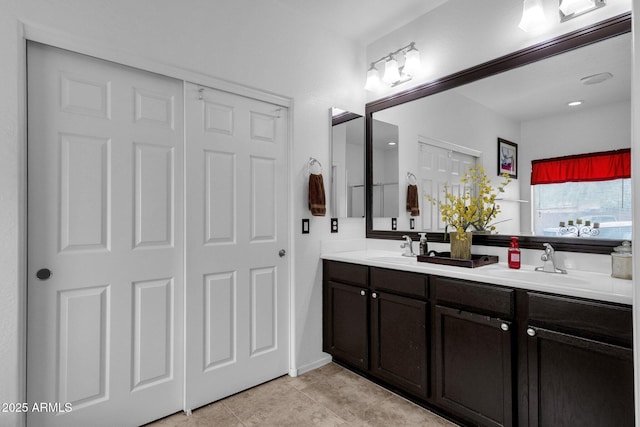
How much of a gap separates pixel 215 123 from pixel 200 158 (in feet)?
0.83

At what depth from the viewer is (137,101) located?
187cm

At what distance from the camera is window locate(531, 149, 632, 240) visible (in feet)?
5.58

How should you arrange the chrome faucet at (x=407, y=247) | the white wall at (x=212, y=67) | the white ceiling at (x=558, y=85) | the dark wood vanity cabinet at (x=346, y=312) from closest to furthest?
the white wall at (x=212, y=67)
the white ceiling at (x=558, y=85)
the dark wood vanity cabinet at (x=346, y=312)
the chrome faucet at (x=407, y=247)

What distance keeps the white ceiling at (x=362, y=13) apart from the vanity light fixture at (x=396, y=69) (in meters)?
0.21

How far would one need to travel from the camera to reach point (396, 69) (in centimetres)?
263

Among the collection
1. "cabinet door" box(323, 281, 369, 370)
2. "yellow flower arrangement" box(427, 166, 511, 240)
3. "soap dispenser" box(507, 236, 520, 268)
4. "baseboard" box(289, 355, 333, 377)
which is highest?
"yellow flower arrangement" box(427, 166, 511, 240)

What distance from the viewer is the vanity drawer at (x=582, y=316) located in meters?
1.30

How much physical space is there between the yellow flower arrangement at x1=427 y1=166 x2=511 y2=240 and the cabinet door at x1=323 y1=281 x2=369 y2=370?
2.57ft

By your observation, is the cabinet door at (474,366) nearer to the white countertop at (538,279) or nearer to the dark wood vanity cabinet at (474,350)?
the dark wood vanity cabinet at (474,350)

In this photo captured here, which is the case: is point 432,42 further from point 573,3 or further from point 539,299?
point 539,299

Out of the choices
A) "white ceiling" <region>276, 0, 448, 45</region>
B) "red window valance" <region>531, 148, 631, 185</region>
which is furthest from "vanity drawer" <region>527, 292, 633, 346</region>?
"white ceiling" <region>276, 0, 448, 45</region>

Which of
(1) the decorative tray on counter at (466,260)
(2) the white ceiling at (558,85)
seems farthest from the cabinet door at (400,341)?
(2) the white ceiling at (558,85)

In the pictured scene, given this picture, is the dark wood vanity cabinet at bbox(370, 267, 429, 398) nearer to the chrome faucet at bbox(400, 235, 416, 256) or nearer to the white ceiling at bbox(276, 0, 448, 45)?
the chrome faucet at bbox(400, 235, 416, 256)

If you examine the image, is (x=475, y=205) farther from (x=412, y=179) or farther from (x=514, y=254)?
(x=412, y=179)
